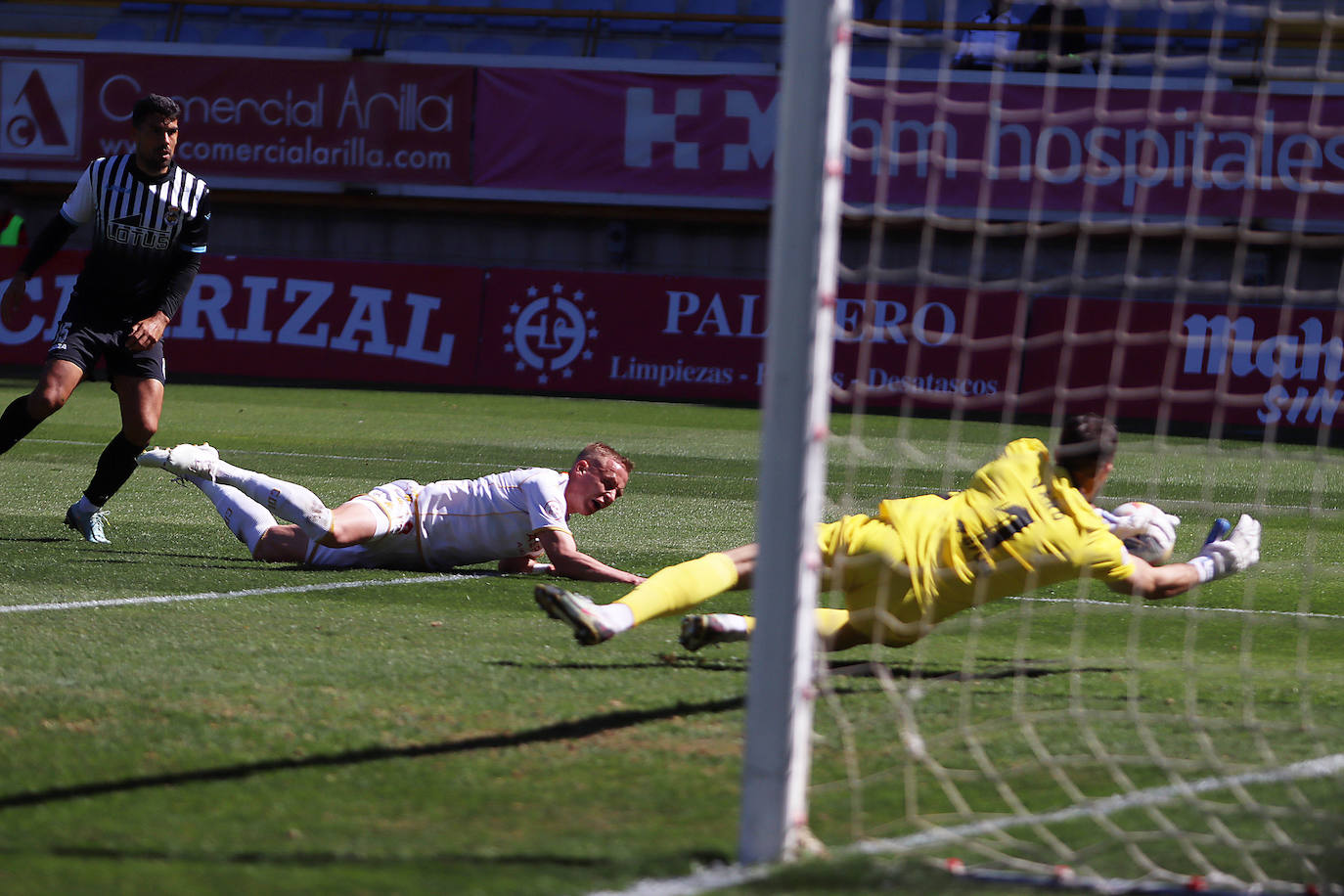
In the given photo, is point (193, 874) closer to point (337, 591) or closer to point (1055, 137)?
point (337, 591)

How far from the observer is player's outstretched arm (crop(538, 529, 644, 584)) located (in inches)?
234

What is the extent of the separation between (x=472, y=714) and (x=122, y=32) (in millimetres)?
22485

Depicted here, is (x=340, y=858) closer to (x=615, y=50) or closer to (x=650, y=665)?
(x=650, y=665)

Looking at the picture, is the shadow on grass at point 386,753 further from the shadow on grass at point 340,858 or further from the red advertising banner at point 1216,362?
the red advertising banner at point 1216,362

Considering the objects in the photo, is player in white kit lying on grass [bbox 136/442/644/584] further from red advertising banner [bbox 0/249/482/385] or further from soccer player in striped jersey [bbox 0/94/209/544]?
red advertising banner [bbox 0/249/482/385]

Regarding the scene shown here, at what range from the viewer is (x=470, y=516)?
20.4 ft

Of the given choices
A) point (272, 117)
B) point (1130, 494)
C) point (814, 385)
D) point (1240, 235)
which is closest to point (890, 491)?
point (1130, 494)

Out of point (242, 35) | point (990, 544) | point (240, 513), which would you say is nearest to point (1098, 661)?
point (990, 544)

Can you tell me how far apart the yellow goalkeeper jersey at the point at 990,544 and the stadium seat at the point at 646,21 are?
19285 mm

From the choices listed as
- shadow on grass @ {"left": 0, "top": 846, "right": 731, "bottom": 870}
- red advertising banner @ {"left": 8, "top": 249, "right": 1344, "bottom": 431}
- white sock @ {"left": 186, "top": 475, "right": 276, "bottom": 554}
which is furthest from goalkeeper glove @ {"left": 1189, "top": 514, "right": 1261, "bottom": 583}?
red advertising banner @ {"left": 8, "top": 249, "right": 1344, "bottom": 431}

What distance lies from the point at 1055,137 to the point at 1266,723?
16.3 metres

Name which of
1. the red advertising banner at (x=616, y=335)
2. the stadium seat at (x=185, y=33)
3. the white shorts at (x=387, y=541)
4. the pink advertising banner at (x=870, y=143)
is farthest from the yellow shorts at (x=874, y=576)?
the stadium seat at (x=185, y=33)

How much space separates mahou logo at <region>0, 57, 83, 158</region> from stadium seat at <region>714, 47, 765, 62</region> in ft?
30.7

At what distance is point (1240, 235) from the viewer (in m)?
4.50
